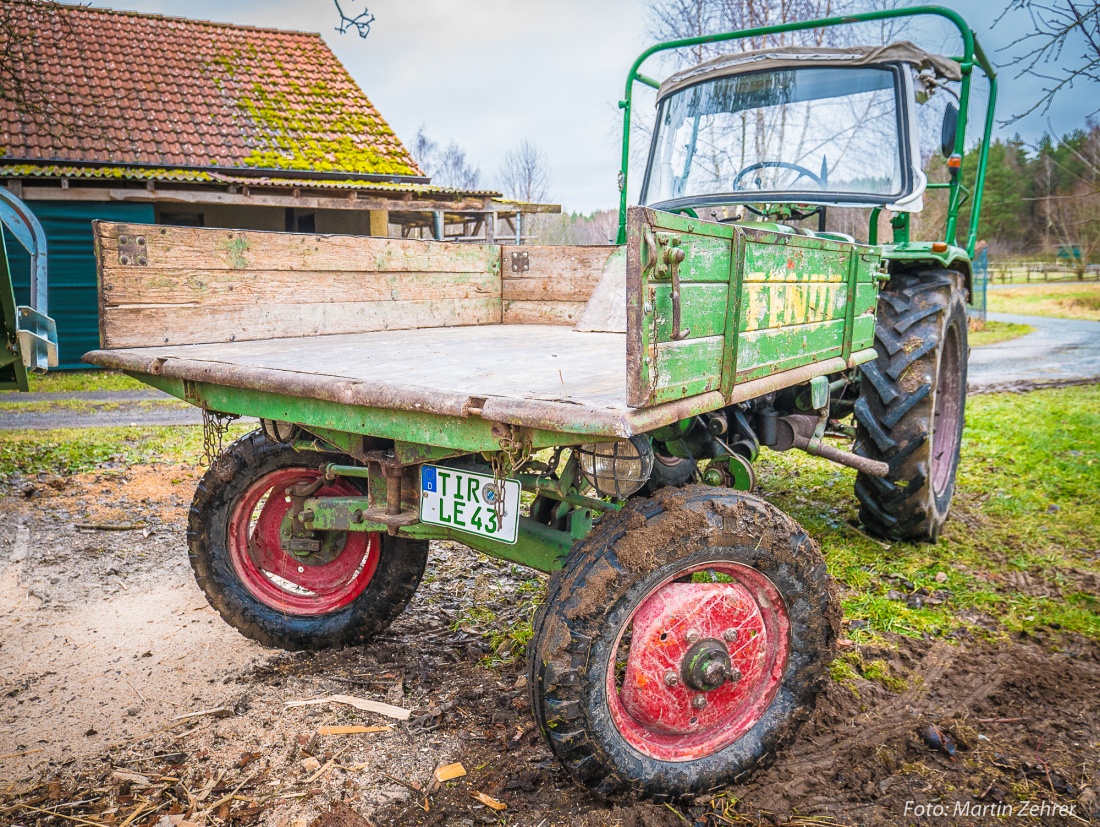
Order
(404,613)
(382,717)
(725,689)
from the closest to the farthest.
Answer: (725,689), (382,717), (404,613)

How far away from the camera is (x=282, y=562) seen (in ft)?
10.7

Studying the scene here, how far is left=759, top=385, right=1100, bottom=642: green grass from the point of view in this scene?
138 inches

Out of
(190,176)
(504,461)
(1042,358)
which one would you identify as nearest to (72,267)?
(190,176)

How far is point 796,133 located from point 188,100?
1302cm

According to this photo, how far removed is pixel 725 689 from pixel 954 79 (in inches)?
148

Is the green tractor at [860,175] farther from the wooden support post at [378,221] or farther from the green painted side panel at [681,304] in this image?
the wooden support post at [378,221]

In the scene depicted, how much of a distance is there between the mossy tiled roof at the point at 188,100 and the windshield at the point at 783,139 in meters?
9.98

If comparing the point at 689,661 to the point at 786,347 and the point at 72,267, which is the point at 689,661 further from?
the point at 72,267

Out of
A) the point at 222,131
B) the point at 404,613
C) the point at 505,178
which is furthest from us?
the point at 505,178

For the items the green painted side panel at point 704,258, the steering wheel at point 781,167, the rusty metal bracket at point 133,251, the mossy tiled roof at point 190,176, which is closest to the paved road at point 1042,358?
the steering wheel at point 781,167

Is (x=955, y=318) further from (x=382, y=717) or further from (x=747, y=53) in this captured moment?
(x=382, y=717)

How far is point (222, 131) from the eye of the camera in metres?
13.4

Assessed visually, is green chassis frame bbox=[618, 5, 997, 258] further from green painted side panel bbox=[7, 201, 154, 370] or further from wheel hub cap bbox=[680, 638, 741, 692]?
green painted side panel bbox=[7, 201, 154, 370]

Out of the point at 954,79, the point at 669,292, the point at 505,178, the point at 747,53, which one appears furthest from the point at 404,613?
the point at 505,178
